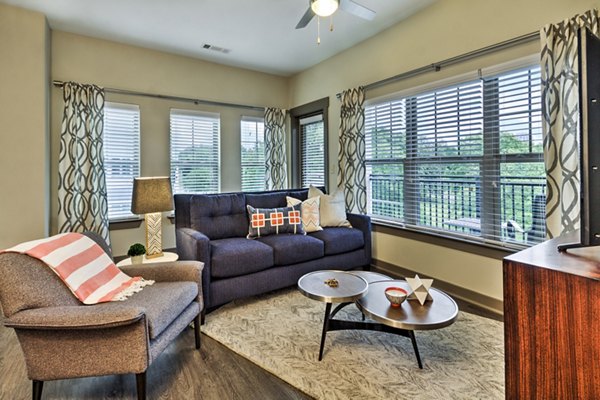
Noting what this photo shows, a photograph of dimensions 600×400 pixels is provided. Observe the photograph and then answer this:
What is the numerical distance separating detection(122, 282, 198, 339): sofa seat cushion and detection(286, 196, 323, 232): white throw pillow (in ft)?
5.46

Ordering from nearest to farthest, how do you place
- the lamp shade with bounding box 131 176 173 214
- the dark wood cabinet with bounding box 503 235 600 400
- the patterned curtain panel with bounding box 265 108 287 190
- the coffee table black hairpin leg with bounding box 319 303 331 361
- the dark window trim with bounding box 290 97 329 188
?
the dark wood cabinet with bounding box 503 235 600 400 → the coffee table black hairpin leg with bounding box 319 303 331 361 → the lamp shade with bounding box 131 176 173 214 → the dark window trim with bounding box 290 97 329 188 → the patterned curtain panel with bounding box 265 108 287 190

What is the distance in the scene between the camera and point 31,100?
10.5 feet

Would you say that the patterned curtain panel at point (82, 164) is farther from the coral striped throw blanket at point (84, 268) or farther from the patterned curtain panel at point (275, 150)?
the patterned curtain panel at point (275, 150)

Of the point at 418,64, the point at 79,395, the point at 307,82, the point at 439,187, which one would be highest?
the point at 307,82

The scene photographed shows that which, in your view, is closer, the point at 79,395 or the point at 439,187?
the point at 79,395

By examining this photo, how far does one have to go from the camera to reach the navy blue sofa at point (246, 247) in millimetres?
2689

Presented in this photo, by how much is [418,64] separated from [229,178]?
304cm

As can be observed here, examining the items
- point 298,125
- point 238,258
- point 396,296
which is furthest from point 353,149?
point 396,296

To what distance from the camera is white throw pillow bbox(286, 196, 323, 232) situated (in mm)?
3578

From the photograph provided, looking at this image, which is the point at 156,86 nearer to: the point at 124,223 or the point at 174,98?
the point at 174,98

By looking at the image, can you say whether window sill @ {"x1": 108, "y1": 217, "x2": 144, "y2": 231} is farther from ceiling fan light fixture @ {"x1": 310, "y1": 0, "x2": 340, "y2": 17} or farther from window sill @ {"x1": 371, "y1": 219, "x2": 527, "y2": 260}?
ceiling fan light fixture @ {"x1": 310, "y1": 0, "x2": 340, "y2": 17}

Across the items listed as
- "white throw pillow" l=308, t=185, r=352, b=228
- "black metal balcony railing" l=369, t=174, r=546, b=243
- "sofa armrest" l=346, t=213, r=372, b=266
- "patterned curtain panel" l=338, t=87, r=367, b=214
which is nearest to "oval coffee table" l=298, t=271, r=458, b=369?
"black metal balcony railing" l=369, t=174, r=546, b=243

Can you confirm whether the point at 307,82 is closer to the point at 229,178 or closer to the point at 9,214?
the point at 229,178

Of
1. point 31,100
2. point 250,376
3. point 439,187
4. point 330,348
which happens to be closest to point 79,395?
point 250,376
